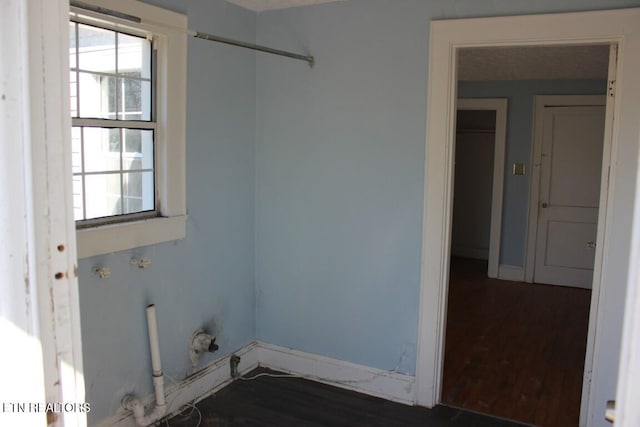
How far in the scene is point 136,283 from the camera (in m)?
2.91

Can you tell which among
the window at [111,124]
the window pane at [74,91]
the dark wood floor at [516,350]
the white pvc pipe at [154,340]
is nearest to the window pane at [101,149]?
the window at [111,124]

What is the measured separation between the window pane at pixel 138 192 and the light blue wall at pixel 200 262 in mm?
233

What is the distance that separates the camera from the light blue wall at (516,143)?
6.28 m

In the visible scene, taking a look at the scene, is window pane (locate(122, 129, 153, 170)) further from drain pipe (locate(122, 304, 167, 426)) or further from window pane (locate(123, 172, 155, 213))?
drain pipe (locate(122, 304, 167, 426))

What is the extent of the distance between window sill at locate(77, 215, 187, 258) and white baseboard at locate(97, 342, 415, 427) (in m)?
0.86

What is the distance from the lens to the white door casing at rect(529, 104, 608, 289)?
240 inches

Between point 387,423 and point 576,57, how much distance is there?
11.6 ft

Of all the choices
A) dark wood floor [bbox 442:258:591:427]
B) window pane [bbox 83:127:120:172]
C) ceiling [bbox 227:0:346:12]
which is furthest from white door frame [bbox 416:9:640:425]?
window pane [bbox 83:127:120:172]

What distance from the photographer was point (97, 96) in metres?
2.66

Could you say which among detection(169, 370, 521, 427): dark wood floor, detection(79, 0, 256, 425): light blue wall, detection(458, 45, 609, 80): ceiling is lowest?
detection(169, 370, 521, 427): dark wood floor

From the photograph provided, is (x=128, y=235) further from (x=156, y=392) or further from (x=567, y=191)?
(x=567, y=191)

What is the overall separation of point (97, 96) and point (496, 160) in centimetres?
491

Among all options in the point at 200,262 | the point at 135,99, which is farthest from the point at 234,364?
the point at 135,99

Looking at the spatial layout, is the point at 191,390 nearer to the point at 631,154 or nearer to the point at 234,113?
the point at 234,113
